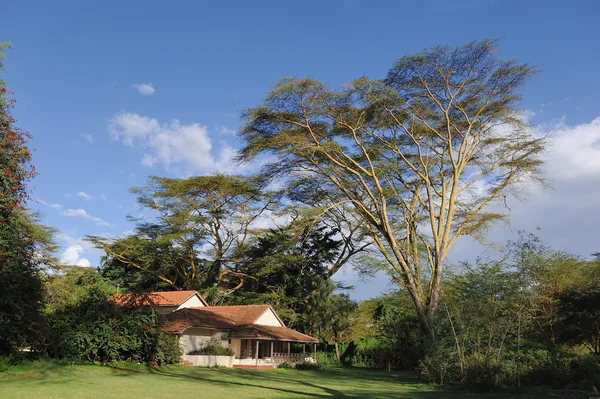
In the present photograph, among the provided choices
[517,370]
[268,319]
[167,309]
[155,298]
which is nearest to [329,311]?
[268,319]

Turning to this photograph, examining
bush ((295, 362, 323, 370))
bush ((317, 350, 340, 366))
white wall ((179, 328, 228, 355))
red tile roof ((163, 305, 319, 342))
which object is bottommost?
bush ((295, 362, 323, 370))

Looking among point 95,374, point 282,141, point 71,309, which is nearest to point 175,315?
point 71,309

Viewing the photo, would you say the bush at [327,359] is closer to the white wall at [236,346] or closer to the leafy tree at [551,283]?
the white wall at [236,346]

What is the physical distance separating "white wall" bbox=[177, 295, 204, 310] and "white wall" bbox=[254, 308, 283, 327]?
4419mm

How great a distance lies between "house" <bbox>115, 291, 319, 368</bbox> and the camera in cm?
2786

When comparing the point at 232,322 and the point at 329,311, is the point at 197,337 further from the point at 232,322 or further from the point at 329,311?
the point at 329,311

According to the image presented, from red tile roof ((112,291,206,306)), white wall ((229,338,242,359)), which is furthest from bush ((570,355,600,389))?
white wall ((229,338,242,359))

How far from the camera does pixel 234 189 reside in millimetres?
33500

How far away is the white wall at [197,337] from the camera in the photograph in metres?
27.9

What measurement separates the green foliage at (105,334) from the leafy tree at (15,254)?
2.62 m

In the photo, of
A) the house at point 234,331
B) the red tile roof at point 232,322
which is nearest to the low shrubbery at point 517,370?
the red tile roof at point 232,322

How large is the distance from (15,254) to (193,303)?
1853 centimetres

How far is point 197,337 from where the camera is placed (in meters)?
28.7

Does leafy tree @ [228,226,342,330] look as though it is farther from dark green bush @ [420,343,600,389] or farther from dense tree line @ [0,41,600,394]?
dark green bush @ [420,343,600,389]
